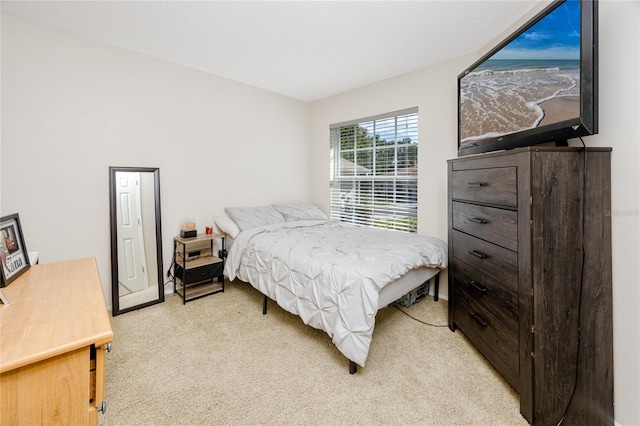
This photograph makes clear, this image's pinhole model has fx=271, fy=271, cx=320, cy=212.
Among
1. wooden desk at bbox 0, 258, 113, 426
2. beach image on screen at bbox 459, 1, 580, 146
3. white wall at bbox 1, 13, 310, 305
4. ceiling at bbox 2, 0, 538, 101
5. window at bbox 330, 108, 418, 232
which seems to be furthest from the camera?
window at bbox 330, 108, 418, 232

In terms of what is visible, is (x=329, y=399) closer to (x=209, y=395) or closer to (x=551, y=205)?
(x=209, y=395)

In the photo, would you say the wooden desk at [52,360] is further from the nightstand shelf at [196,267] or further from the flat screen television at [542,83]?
the flat screen television at [542,83]

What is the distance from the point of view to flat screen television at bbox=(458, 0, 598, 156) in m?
1.27

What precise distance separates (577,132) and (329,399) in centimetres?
189

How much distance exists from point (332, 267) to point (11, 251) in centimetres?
169

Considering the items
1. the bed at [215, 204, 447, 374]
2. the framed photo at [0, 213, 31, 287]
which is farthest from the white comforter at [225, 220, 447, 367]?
the framed photo at [0, 213, 31, 287]

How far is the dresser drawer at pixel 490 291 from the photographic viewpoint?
149 centimetres

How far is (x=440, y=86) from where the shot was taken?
9.20 ft

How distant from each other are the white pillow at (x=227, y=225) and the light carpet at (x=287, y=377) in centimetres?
89

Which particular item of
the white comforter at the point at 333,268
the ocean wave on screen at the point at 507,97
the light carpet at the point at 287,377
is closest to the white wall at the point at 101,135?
the white comforter at the point at 333,268

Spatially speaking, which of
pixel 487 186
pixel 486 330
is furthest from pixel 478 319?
pixel 487 186

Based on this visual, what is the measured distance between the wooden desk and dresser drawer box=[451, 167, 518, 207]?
1847 millimetres

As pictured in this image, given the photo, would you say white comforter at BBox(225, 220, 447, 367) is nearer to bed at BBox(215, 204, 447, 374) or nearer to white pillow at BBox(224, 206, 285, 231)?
bed at BBox(215, 204, 447, 374)

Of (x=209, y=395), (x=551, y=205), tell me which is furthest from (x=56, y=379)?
(x=551, y=205)
